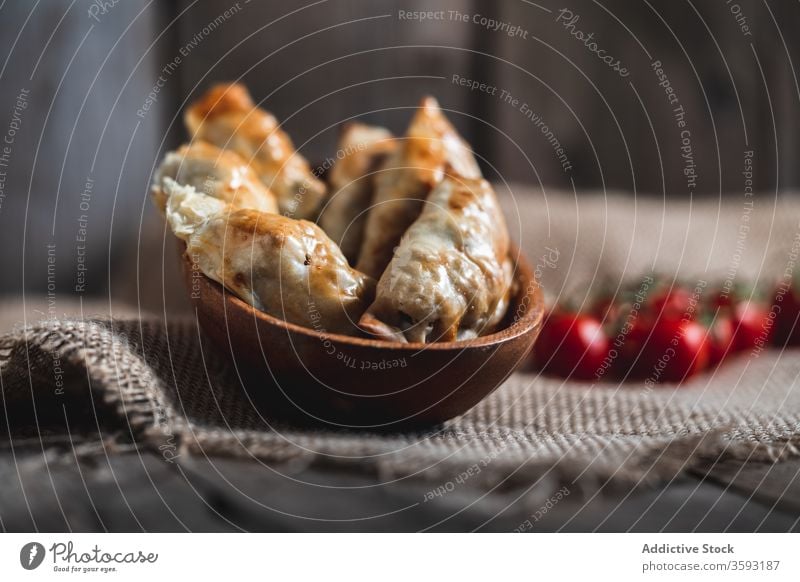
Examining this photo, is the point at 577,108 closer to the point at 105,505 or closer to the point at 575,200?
the point at 575,200

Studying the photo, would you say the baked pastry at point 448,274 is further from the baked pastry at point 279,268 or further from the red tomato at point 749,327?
the red tomato at point 749,327

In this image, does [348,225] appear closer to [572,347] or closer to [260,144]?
[260,144]

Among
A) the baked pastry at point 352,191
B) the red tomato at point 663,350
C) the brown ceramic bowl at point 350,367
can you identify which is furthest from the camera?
the red tomato at point 663,350

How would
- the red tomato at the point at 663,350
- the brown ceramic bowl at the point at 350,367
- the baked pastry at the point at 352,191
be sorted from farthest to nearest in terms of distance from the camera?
the red tomato at the point at 663,350 < the baked pastry at the point at 352,191 < the brown ceramic bowl at the point at 350,367

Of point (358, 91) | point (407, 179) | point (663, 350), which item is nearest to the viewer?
point (407, 179)
